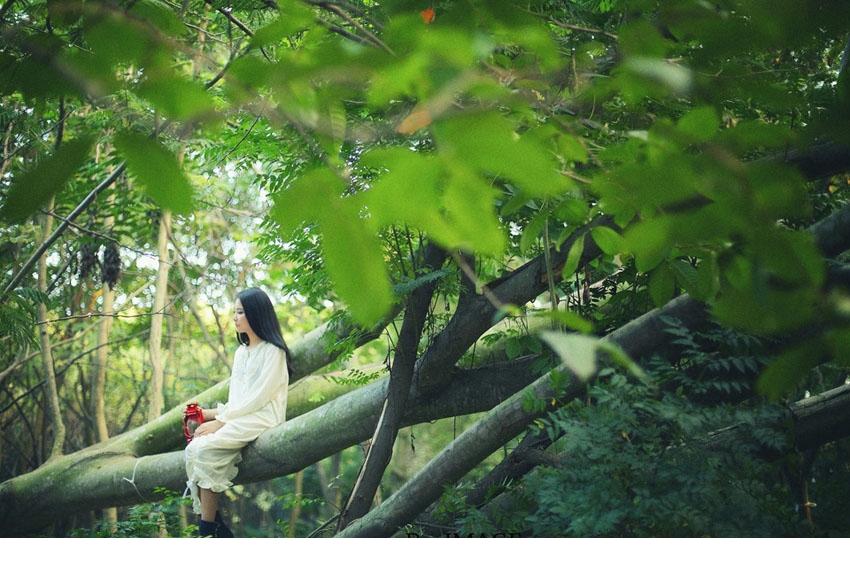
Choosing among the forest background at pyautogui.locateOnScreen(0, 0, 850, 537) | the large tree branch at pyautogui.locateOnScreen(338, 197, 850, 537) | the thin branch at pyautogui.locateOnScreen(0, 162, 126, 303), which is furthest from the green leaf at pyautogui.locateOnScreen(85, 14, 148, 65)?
the large tree branch at pyautogui.locateOnScreen(338, 197, 850, 537)

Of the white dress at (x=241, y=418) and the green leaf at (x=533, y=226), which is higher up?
the green leaf at (x=533, y=226)

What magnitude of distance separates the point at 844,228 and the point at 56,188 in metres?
1.80

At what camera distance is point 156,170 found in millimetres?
421

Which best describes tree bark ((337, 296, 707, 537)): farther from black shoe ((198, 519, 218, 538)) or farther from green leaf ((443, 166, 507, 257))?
green leaf ((443, 166, 507, 257))

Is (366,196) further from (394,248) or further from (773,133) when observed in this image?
(394,248)

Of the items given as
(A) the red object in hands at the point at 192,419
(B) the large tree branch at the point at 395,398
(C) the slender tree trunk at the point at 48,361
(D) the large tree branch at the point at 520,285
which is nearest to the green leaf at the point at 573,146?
(D) the large tree branch at the point at 520,285

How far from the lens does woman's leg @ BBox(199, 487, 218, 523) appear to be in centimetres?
245

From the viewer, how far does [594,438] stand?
63.4 inches

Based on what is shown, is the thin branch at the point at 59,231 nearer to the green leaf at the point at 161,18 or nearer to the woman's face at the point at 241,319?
the woman's face at the point at 241,319

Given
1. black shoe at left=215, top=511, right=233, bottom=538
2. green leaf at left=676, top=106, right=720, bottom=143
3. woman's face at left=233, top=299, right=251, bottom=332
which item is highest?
woman's face at left=233, top=299, right=251, bottom=332

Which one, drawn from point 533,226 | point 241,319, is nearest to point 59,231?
point 241,319

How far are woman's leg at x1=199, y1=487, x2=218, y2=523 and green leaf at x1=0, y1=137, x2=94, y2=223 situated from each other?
2.21m

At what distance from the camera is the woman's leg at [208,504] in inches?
96.4

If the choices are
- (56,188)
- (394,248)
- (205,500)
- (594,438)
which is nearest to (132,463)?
(205,500)
